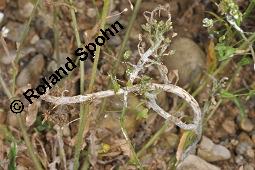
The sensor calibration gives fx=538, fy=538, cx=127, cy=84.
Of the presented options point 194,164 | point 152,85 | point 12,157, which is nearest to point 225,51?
point 152,85

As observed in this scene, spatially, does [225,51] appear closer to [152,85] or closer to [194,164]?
[152,85]

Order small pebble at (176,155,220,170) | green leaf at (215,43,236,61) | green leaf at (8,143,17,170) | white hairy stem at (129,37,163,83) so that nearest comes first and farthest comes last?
white hairy stem at (129,37,163,83)
green leaf at (215,43,236,61)
green leaf at (8,143,17,170)
small pebble at (176,155,220,170)

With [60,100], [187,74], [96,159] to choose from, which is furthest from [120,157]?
[60,100]

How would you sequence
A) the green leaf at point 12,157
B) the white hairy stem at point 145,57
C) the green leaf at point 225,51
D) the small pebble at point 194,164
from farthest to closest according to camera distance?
the small pebble at point 194,164 < the green leaf at point 12,157 < the green leaf at point 225,51 < the white hairy stem at point 145,57

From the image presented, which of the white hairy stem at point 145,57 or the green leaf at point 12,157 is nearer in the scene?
the white hairy stem at point 145,57

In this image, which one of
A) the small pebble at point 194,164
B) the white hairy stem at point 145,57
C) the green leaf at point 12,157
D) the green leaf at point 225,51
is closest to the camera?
the white hairy stem at point 145,57

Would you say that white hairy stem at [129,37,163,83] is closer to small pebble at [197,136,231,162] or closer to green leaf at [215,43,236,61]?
green leaf at [215,43,236,61]

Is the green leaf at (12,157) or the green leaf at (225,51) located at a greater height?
the green leaf at (225,51)

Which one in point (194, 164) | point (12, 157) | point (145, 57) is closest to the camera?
point (145, 57)

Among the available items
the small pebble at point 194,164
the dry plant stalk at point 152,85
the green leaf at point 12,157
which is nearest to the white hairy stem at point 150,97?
the dry plant stalk at point 152,85

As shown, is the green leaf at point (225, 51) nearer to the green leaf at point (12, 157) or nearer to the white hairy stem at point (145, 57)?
the white hairy stem at point (145, 57)

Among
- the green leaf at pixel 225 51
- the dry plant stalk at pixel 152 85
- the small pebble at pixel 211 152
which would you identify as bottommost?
the small pebble at pixel 211 152

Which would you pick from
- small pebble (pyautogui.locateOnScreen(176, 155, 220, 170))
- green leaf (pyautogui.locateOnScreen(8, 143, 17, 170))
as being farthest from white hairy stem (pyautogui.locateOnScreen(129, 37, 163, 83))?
small pebble (pyautogui.locateOnScreen(176, 155, 220, 170))
